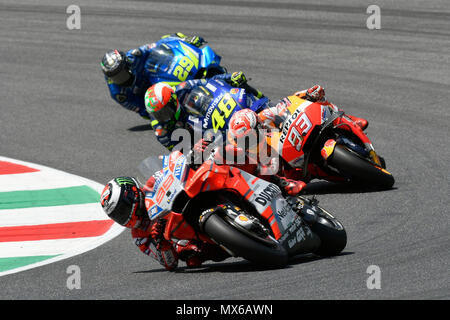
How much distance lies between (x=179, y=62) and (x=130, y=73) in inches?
31.4

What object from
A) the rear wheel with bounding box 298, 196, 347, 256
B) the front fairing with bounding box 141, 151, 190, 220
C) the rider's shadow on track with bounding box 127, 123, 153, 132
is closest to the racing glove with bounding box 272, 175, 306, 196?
the rear wheel with bounding box 298, 196, 347, 256

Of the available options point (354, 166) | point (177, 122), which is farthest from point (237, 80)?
point (354, 166)

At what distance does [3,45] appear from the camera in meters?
20.6

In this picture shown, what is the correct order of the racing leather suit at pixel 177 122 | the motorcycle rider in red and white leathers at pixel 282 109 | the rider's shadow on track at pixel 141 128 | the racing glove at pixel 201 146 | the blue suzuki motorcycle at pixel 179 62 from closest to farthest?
1. the racing glove at pixel 201 146
2. the motorcycle rider in red and white leathers at pixel 282 109
3. the racing leather suit at pixel 177 122
4. the blue suzuki motorcycle at pixel 179 62
5. the rider's shadow on track at pixel 141 128

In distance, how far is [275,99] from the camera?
51.4 ft

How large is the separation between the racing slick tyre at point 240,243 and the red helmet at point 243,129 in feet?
3.39

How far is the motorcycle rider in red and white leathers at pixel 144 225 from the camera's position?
24.9 feet

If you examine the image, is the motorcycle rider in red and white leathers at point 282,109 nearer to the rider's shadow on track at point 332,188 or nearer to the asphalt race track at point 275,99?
the rider's shadow on track at point 332,188

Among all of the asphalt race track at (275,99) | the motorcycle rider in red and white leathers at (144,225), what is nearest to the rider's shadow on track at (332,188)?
the asphalt race track at (275,99)

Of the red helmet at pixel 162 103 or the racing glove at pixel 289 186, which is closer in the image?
the racing glove at pixel 289 186

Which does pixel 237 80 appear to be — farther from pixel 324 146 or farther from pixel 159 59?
pixel 159 59
